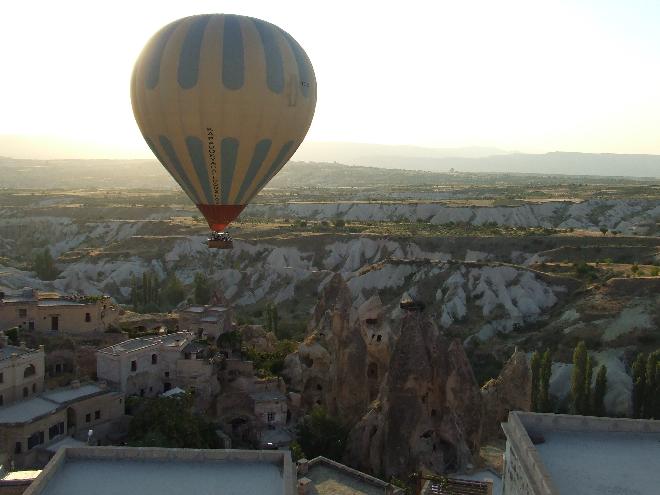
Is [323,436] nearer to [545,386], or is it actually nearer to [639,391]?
[545,386]

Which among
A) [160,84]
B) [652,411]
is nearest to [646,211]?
[652,411]

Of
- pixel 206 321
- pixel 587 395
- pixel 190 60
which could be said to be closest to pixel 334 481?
pixel 190 60

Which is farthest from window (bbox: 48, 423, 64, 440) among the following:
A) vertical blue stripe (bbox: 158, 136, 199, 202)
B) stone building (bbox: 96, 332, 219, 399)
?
vertical blue stripe (bbox: 158, 136, 199, 202)

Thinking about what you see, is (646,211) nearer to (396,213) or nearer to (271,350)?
(396,213)

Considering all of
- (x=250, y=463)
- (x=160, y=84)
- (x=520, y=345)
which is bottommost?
(x=520, y=345)

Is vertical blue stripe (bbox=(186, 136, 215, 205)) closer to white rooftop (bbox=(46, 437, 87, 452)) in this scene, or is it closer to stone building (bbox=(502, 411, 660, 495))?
white rooftop (bbox=(46, 437, 87, 452))

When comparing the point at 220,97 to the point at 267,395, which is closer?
the point at 220,97
